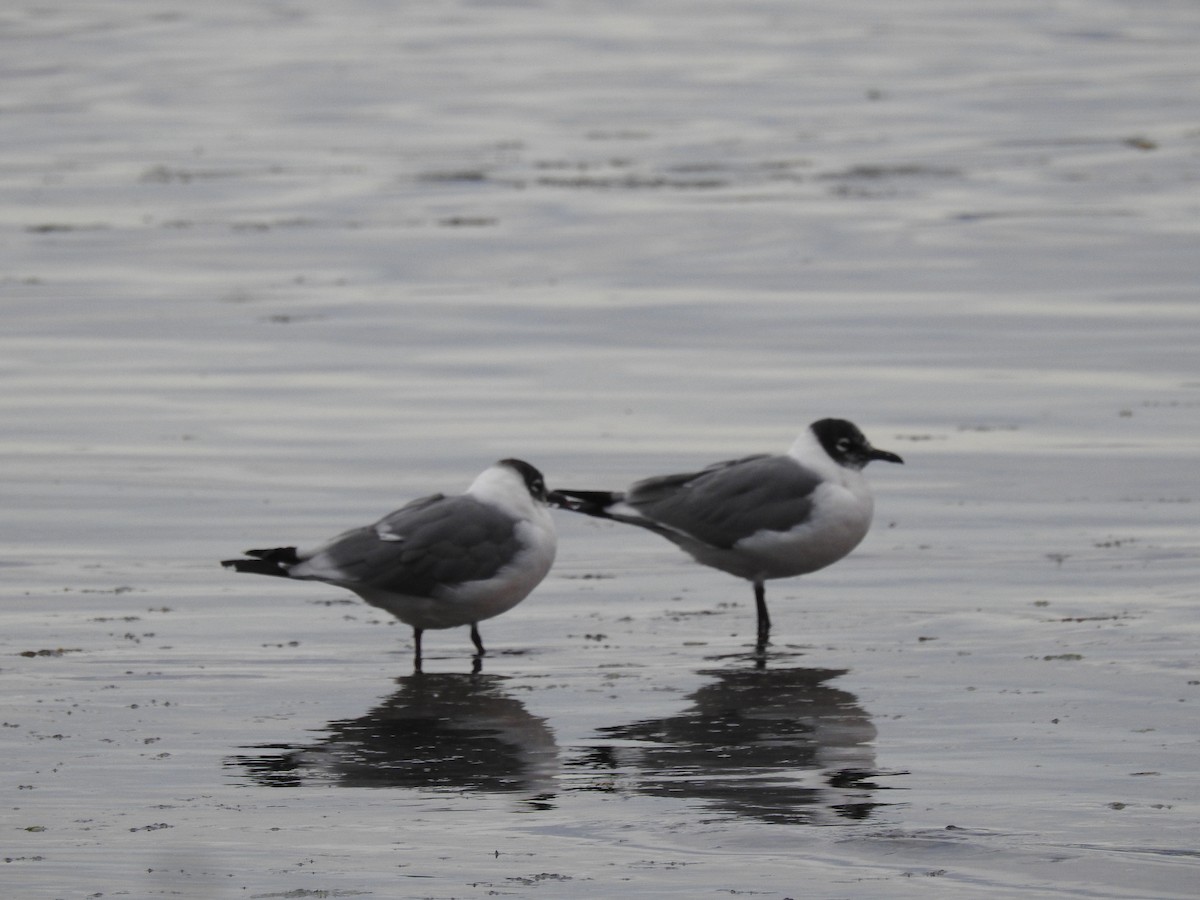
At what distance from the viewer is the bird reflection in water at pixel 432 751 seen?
25.2 ft

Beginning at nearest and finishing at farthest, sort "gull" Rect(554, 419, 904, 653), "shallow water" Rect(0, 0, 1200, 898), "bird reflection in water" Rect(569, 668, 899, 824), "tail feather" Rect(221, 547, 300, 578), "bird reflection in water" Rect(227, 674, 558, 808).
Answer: "shallow water" Rect(0, 0, 1200, 898) < "bird reflection in water" Rect(569, 668, 899, 824) < "bird reflection in water" Rect(227, 674, 558, 808) < "tail feather" Rect(221, 547, 300, 578) < "gull" Rect(554, 419, 904, 653)

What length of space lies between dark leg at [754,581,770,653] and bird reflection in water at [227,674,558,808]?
1.34 meters

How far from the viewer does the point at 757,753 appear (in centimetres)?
804

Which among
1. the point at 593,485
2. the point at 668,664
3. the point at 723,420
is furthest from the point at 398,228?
the point at 668,664

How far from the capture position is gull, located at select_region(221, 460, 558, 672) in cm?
960

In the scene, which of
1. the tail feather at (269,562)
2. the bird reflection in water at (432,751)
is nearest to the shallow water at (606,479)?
the bird reflection in water at (432,751)

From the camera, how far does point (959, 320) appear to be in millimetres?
17656

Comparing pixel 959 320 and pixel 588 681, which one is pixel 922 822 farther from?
pixel 959 320

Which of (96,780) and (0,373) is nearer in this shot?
(96,780)

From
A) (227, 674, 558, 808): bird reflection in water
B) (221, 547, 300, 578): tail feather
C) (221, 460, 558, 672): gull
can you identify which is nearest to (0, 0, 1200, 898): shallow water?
(227, 674, 558, 808): bird reflection in water

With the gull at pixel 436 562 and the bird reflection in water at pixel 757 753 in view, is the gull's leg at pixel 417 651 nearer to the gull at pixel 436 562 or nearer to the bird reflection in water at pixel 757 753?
the gull at pixel 436 562

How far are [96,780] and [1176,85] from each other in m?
28.3

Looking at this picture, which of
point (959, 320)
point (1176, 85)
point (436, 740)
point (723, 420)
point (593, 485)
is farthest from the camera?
point (1176, 85)

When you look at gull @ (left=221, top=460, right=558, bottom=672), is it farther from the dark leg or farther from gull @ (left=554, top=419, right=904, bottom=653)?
the dark leg
